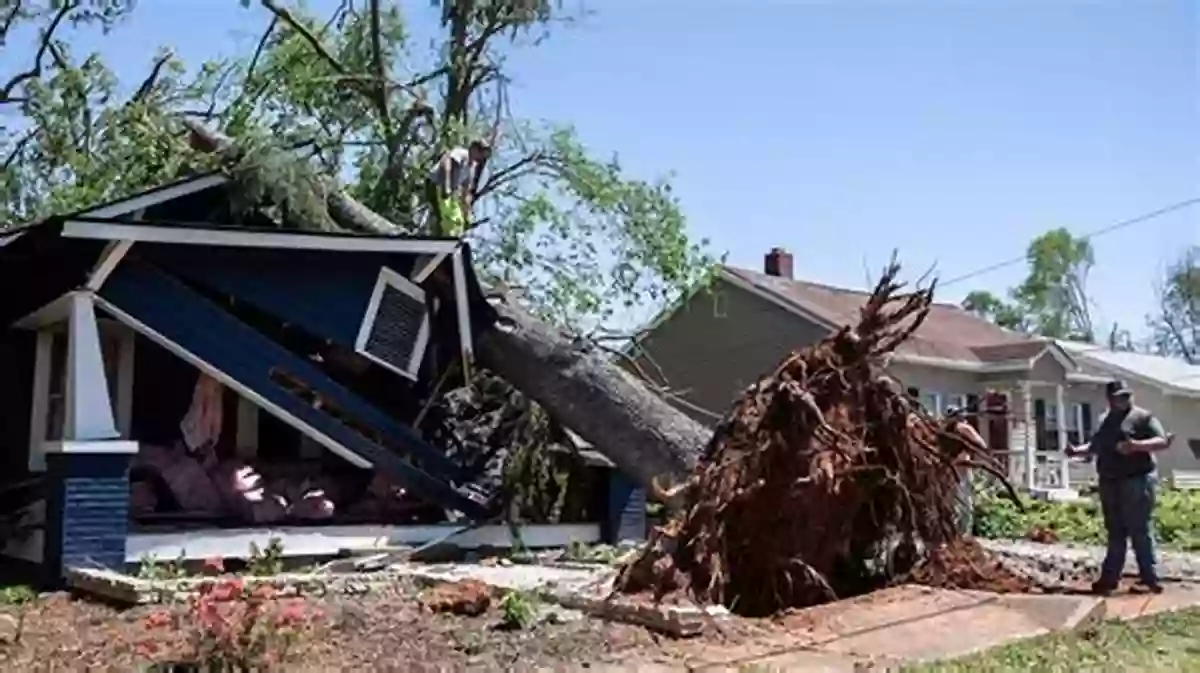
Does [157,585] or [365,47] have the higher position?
[365,47]

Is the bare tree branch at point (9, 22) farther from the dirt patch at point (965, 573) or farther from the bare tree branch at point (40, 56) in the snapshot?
the dirt patch at point (965, 573)

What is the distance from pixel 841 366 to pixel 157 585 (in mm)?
5178

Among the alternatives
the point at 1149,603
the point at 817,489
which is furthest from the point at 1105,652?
the point at 1149,603

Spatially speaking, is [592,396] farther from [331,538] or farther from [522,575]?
[331,538]

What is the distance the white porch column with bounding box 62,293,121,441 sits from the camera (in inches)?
398

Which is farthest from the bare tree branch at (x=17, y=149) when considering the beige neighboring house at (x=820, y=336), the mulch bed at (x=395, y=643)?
→ the mulch bed at (x=395, y=643)

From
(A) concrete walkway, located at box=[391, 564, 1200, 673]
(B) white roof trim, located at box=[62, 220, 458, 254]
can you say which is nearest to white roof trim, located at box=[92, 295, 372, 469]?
(B) white roof trim, located at box=[62, 220, 458, 254]

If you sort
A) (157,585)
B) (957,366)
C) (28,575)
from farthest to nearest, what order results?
(957,366), (28,575), (157,585)

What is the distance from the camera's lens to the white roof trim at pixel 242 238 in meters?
10.6

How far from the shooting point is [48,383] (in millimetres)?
12570

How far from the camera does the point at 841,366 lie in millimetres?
8992

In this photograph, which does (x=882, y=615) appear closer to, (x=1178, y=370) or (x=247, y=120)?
(x=247, y=120)

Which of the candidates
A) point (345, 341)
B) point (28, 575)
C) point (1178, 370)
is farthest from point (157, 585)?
point (1178, 370)

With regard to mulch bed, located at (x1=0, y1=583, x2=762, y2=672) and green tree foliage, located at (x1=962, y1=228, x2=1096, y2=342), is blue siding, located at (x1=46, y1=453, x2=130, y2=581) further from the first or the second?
green tree foliage, located at (x1=962, y1=228, x2=1096, y2=342)
